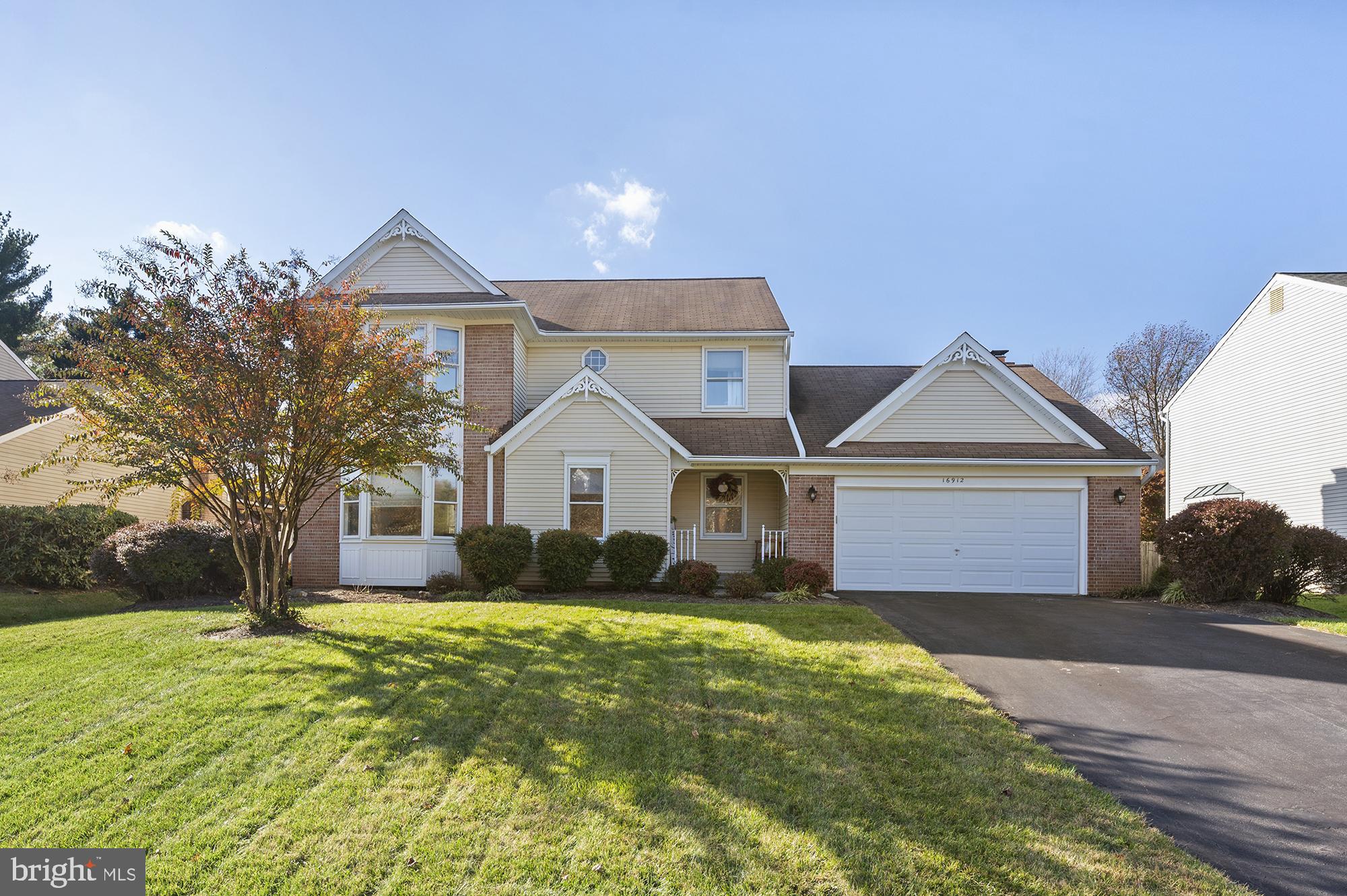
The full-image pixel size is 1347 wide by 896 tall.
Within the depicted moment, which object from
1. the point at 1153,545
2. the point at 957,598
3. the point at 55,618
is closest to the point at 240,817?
the point at 55,618

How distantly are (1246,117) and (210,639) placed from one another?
2051 centimetres

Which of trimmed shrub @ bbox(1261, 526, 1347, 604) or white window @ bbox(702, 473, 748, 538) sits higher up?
white window @ bbox(702, 473, 748, 538)

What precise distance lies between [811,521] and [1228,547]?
776cm

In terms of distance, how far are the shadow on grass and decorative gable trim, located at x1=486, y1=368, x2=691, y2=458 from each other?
249 inches

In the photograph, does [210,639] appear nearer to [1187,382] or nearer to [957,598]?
[957,598]

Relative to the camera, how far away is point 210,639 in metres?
7.59

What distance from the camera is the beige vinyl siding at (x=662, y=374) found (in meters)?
16.1

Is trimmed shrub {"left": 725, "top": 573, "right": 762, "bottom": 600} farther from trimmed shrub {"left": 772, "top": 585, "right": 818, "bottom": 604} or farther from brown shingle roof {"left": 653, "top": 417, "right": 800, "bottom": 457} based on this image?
brown shingle roof {"left": 653, "top": 417, "right": 800, "bottom": 457}

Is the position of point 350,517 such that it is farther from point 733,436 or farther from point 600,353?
point 733,436

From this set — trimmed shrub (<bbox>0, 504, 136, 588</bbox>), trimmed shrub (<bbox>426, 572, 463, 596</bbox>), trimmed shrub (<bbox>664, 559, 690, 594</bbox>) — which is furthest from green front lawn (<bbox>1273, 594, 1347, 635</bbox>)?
trimmed shrub (<bbox>0, 504, 136, 588</bbox>)

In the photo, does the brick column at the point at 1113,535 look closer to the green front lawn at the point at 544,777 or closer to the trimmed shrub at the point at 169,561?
the green front lawn at the point at 544,777

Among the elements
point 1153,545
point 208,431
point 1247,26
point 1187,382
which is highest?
point 1247,26

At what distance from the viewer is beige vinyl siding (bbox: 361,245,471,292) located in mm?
14227

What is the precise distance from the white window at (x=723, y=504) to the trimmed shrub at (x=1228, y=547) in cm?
903
